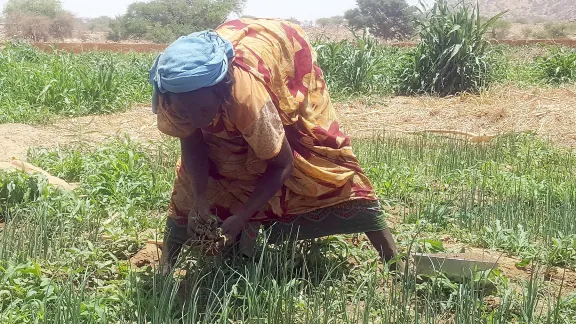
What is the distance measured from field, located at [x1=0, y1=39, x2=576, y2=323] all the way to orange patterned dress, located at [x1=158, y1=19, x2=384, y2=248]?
0.83 ft

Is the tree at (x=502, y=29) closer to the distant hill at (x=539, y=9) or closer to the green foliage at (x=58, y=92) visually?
the distant hill at (x=539, y=9)

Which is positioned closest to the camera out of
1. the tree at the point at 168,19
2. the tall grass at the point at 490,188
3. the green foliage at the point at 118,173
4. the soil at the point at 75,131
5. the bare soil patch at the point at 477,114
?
the tall grass at the point at 490,188

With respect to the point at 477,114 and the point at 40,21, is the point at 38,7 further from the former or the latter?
the point at 477,114

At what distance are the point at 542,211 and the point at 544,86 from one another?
7.09 m

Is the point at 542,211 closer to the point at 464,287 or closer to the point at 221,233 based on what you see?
the point at 464,287

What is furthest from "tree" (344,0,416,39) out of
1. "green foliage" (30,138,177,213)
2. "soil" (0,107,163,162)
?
"green foliage" (30,138,177,213)

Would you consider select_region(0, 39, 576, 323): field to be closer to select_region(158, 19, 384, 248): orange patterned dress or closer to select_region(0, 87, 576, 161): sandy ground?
select_region(0, 87, 576, 161): sandy ground

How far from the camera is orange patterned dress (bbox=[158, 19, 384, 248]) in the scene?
241cm

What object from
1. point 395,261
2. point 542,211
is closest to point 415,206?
point 542,211

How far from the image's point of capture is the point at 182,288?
2652mm

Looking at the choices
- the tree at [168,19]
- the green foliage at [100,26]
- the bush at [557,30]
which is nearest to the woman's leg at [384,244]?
the tree at [168,19]

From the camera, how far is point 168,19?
3362 centimetres

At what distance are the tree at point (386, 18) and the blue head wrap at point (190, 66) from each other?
1342 inches

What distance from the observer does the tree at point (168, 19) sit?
30562 mm
